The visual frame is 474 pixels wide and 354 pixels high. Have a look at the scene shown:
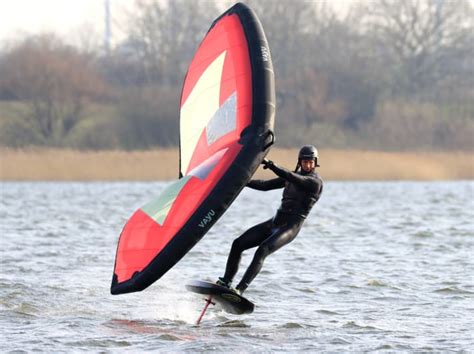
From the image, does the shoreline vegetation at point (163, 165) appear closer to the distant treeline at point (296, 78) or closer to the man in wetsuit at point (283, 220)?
the distant treeline at point (296, 78)

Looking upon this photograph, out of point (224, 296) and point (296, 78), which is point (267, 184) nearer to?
point (224, 296)

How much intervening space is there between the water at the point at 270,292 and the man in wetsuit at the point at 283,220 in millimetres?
551

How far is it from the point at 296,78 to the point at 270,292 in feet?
106

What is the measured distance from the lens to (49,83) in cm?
3728

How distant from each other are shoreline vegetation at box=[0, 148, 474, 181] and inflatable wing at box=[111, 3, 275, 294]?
20315mm

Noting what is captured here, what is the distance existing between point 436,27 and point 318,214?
25313 mm

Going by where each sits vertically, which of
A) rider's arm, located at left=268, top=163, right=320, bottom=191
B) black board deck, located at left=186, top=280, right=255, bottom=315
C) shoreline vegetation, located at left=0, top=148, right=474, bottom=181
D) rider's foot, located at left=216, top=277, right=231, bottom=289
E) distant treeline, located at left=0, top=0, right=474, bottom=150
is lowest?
black board deck, located at left=186, top=280, right=255, bottom=315

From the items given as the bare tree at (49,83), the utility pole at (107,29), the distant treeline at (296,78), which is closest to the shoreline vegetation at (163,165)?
the distant treeline at (296,78)

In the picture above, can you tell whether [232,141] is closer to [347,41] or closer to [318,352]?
[318,352]

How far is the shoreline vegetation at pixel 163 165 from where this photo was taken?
31656 mm

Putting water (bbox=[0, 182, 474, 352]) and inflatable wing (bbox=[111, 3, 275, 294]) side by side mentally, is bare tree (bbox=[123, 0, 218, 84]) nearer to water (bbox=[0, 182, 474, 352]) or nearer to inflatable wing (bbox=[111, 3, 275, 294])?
water (bbox=[0, 182, 474, 352])

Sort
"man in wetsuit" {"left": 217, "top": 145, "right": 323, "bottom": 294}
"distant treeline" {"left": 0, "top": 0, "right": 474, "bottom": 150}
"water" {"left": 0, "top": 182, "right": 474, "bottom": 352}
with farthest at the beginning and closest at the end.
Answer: "distant treeline" {"left": 0, "top": 0, "right": 474, "bottom": 150}, "man in wetsuit" {"left": 217, "top": 145, "right": 323, "bottom": 294}, "water" {"left": 0, "top": 182, "right": 474, "bottom": 352}

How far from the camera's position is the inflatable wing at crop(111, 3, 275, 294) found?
9.27 metres

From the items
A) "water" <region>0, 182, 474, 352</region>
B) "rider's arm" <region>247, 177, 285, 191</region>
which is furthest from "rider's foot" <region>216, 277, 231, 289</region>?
"rider's arm" <region>247, 177, 285, 191</region>
